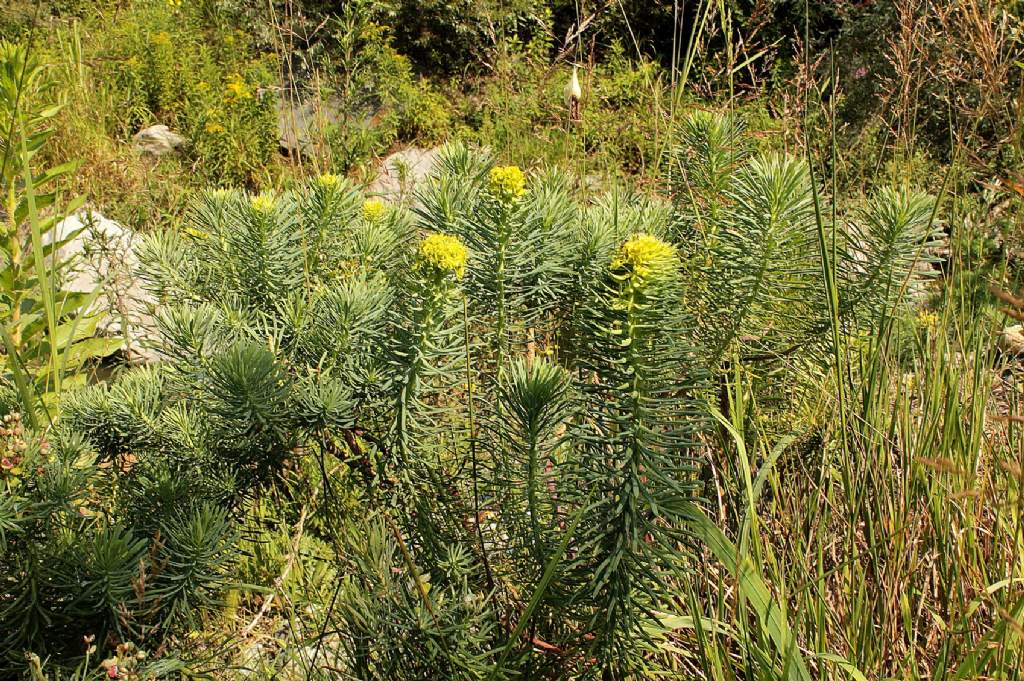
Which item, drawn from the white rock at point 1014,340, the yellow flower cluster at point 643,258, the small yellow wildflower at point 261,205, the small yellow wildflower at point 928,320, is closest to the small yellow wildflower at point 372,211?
the small yellow wildflower at point 261,205

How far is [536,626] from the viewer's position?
1356 millimetres

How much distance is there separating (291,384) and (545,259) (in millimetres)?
498

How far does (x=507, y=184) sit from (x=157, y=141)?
4505 millimetres

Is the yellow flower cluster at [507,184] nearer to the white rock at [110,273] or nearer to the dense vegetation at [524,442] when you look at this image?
the dense vegetation at [524,442]

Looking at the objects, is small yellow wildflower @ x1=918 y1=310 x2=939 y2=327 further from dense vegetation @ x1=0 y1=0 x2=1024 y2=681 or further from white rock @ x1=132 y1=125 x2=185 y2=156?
white rock @ x1=132 y1=125 x2=185 y2=156

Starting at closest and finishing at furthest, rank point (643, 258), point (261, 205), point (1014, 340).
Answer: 1. point (643, 258)
2. point (261, 205)
3. point (1014, 340)

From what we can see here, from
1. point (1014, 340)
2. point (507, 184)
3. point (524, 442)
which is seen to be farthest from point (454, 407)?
point (1014, 340)

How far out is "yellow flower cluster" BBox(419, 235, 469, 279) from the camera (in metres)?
1.22

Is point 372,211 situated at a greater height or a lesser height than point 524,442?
greater

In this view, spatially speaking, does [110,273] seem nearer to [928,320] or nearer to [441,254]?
[441,254]

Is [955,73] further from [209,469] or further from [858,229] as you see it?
[209,469]

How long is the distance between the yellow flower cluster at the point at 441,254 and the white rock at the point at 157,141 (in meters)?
4.43

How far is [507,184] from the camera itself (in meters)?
1.41

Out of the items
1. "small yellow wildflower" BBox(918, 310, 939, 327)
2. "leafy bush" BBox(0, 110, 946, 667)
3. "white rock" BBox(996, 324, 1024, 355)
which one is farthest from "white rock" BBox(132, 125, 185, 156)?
"white rock" BBox(996, 324, 1024, 355)
